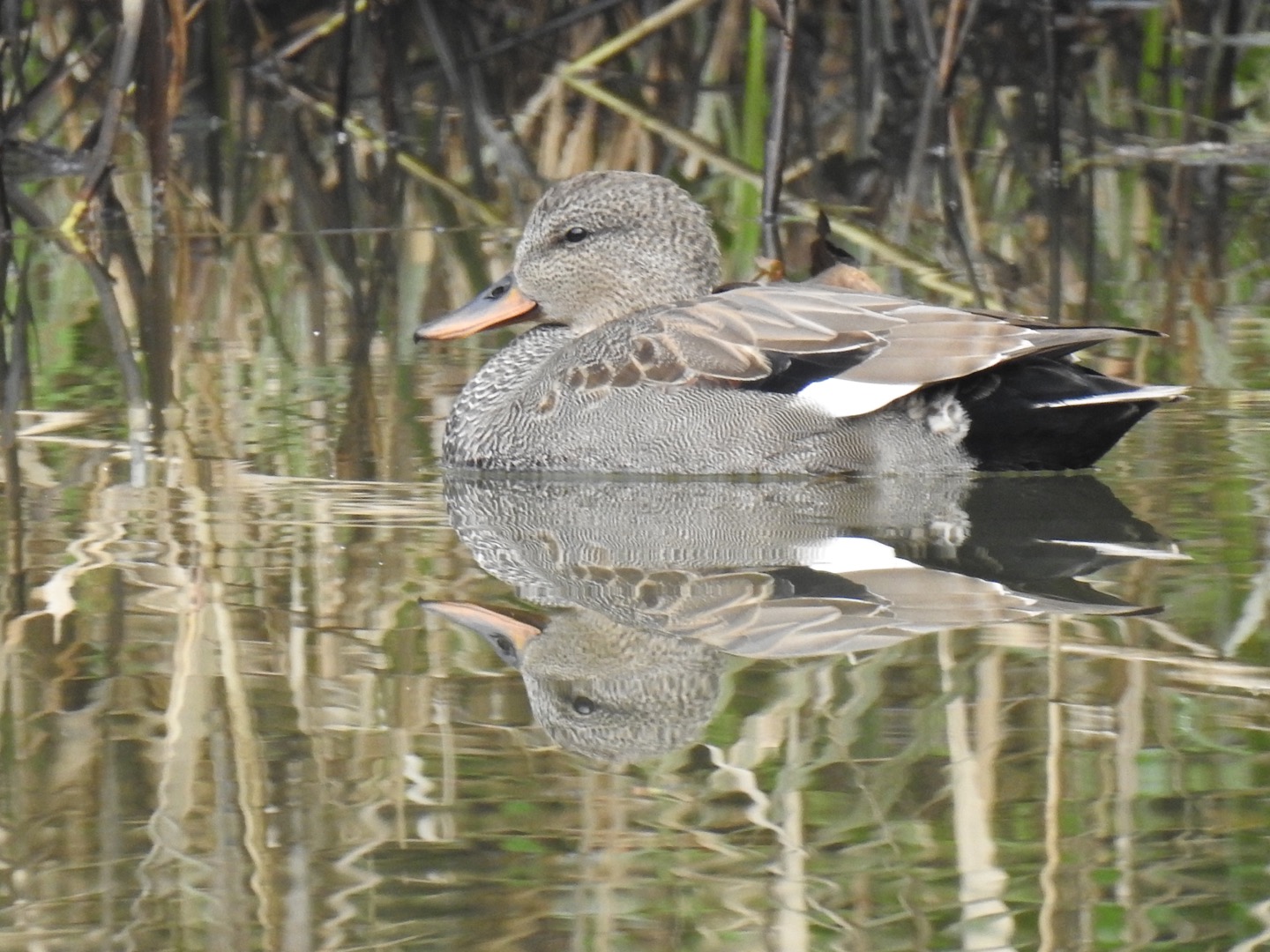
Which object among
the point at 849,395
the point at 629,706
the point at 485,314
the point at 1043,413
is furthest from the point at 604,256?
the point at 629,706

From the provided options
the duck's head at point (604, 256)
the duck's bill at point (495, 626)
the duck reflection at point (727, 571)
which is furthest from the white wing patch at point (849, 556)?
the duck's head at point (604, 256)

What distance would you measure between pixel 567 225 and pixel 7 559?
217cm

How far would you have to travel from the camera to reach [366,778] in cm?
320

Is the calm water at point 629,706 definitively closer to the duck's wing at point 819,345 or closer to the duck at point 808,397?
the duck at point 808,397

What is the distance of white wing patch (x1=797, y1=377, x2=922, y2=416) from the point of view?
5230mm

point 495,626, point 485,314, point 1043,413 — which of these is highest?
point 485,314

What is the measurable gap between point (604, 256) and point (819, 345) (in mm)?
1015

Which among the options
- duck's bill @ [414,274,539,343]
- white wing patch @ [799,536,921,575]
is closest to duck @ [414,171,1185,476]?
duck's bill @ [414,274,539,343]

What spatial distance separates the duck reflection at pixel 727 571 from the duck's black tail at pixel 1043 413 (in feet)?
0.23

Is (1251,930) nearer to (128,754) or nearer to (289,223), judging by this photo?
(128,754)

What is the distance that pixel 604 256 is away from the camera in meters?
6.14

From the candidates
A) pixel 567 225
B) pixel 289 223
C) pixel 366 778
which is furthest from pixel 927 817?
pixel 289 223

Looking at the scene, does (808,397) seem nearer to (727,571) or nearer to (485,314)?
(727,571)

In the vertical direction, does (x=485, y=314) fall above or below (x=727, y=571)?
above
